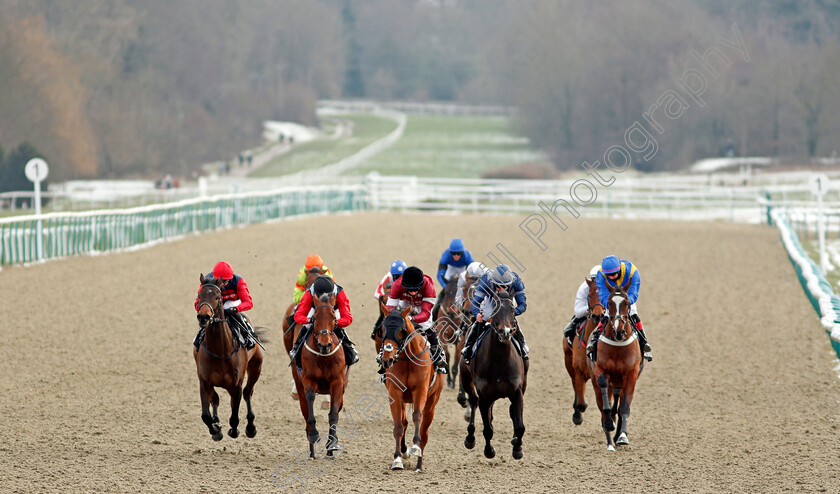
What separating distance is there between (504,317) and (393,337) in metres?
0.89

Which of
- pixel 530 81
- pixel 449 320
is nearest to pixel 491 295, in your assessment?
pixel 449 320

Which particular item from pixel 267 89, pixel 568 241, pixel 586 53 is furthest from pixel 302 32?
pixel 568 241

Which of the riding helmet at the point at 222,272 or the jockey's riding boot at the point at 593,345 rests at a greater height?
the riding helmet at the point at 222,272

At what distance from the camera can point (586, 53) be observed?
6431cm

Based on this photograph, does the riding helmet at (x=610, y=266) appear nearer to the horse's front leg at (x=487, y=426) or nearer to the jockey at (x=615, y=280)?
the jockey at (x=615, y=280)

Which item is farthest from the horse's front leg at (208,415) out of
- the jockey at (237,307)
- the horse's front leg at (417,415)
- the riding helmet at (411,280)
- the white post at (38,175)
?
the white post at (38,175)

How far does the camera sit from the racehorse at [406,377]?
25.8 feet

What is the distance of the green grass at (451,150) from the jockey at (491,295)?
1991 inches

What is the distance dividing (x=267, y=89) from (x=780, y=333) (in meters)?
77.3

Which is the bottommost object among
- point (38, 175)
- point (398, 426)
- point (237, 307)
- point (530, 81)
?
point (398, 426)

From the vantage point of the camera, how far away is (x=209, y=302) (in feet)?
26.5

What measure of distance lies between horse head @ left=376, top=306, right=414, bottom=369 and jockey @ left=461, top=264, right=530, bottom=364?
0.69m

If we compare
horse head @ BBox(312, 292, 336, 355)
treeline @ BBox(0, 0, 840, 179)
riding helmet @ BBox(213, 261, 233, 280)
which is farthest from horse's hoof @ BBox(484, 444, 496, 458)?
treeline @ BBox(0, 0, 840, 179)

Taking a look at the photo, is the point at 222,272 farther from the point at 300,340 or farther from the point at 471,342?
the point at 471,342
